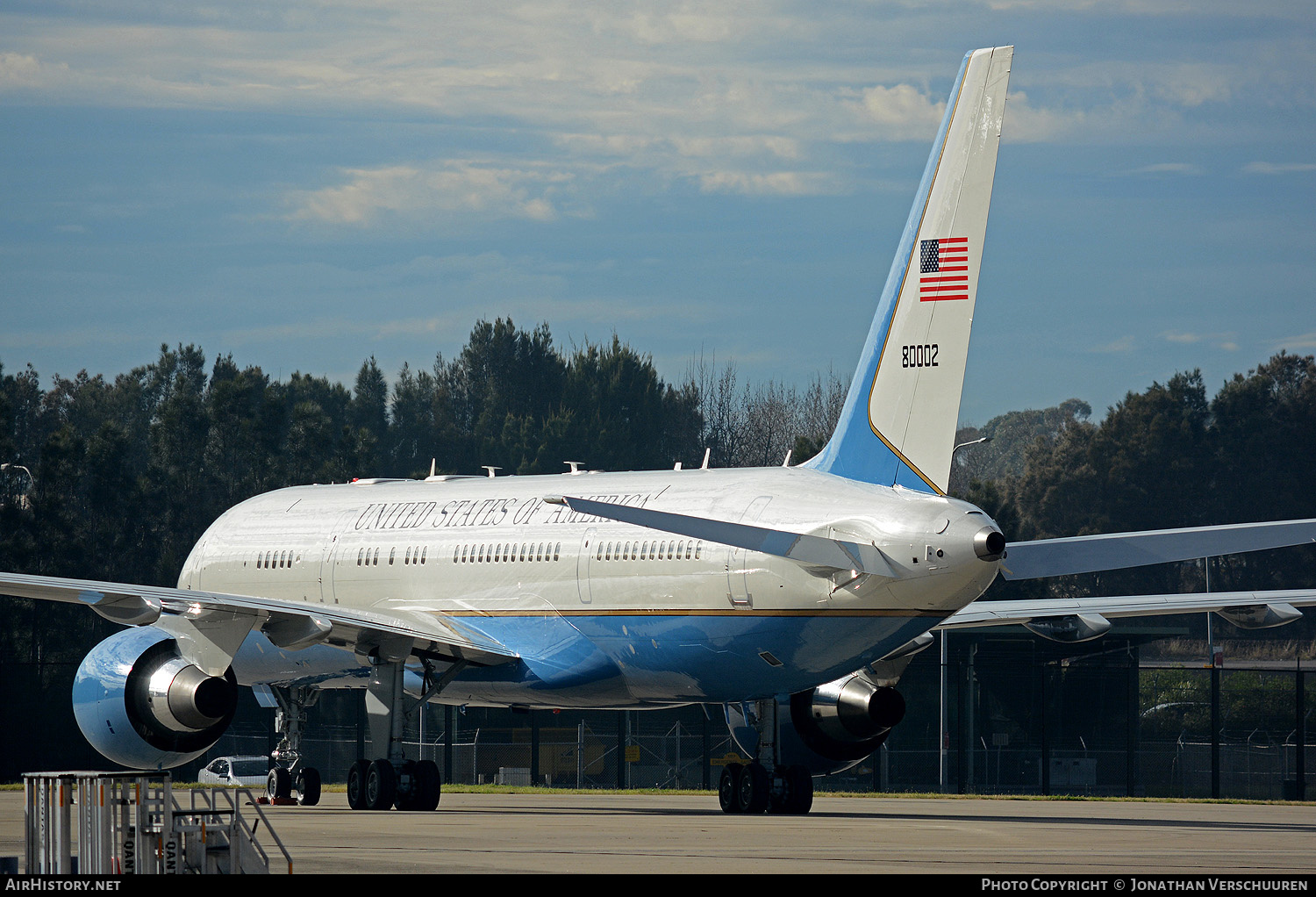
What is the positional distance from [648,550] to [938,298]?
4619 millimetres

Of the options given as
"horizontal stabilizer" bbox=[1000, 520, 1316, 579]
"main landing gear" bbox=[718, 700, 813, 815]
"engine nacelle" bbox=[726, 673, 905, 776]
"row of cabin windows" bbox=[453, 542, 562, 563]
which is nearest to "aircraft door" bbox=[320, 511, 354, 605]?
"row of cabin windows" bbox=[453, 542, 562, 563]

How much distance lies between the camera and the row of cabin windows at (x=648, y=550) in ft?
67.4

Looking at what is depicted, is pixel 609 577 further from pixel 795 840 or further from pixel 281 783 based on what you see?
pixel 281 783

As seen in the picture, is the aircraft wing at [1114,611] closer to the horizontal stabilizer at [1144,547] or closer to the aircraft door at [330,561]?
the horizontal stabilizer at [1144,547]

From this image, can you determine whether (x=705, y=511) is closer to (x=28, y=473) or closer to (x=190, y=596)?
(x=190, y=596)

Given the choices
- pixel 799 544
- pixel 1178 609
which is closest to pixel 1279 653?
pixel 1178 609

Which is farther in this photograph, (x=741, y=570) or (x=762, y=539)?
(x=741, y=570)

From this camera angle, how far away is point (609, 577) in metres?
21.5

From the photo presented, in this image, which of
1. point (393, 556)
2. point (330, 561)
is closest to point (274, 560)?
point (330, 561)

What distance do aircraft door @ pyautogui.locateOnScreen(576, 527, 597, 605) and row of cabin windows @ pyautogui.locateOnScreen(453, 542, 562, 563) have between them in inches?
16.5

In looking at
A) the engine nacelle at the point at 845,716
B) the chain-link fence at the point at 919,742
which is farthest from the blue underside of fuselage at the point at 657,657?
the chain-link fence at the point at 919,742

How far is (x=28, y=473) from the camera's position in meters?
46.9

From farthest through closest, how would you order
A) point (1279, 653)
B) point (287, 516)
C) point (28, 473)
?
1. point (1279, 653)
2. point (28, 473)
3. point (287, 516)

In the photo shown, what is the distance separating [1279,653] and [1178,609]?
207 ft
